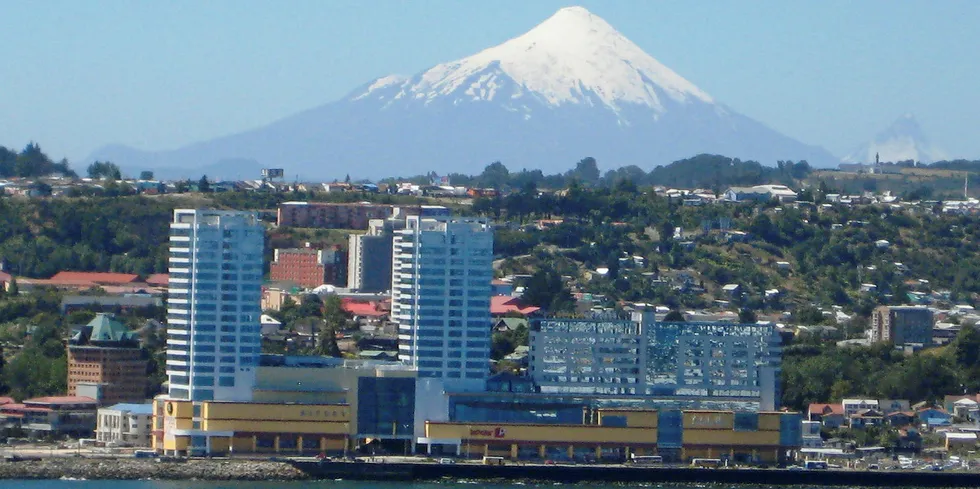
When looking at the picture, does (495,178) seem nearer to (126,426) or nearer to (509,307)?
(509,307)

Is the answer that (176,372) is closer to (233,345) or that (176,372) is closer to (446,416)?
(233,345)

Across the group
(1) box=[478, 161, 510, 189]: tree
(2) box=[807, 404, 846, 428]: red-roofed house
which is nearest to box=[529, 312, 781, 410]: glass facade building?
(2) box=[807, 404, 846, 428]: red-roofed house

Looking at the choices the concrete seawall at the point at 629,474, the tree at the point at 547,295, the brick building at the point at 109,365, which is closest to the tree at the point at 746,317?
the tree at the point at 547,295

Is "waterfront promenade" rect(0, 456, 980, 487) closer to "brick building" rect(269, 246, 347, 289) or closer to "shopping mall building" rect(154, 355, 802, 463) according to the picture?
"shopping mall building" rect(154, 355, 802, 463)

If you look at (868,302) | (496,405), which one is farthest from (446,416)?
(868,302)

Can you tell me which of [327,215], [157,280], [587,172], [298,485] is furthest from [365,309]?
[587,172]
